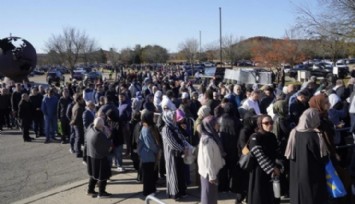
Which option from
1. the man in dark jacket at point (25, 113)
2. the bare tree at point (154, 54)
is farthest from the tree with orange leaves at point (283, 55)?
the bare tree at point (154, 54)

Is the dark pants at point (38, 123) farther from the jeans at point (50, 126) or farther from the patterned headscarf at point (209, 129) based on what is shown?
the patterned headscarf at point (209, 129)

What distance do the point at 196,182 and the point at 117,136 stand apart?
2.27 m

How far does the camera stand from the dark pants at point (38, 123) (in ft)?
45.1

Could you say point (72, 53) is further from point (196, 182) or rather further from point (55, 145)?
point (196, 182)

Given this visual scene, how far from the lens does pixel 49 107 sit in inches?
511

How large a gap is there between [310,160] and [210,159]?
147 cm

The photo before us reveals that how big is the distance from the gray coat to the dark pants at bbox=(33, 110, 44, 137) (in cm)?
703

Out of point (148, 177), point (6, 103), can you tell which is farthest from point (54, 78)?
point (148, 177)

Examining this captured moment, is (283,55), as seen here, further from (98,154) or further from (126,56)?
(126,56)

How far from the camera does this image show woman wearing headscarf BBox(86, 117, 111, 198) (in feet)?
24.1

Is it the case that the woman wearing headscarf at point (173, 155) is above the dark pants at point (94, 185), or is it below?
above

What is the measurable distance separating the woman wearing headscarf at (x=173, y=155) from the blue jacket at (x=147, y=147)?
0.22 m

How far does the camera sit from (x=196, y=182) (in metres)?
8.09

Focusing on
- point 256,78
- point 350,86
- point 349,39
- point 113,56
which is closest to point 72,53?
point 113,56
